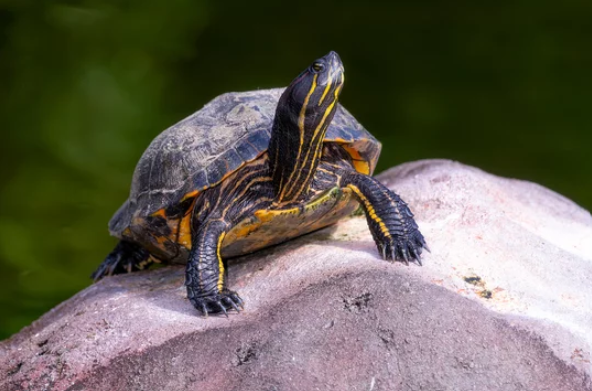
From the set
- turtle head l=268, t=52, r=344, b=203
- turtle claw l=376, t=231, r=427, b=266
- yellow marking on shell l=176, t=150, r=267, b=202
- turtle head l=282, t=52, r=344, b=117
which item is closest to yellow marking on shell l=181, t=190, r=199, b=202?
yellow marking on shell l=176, t=150, r=267, b=202

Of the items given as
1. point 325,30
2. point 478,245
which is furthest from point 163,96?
point 478,245

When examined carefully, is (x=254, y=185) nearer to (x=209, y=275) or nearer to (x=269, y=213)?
(x=269, y=213)

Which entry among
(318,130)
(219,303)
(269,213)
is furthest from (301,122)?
(219,303)

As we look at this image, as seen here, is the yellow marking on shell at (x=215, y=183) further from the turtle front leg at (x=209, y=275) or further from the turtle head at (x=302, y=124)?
the turtle front leg at (x=209, y=275)

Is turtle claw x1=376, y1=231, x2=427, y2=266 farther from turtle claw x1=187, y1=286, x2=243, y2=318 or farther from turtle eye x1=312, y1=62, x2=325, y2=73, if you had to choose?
turtle eye x1=312, y1=62, x2=325, y2=73

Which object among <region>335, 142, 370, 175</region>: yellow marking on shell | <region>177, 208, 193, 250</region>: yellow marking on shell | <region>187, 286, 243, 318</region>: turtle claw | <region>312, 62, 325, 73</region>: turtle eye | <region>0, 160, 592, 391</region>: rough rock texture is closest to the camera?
<region>0, 160, 592, 391</region>: rough rock texture

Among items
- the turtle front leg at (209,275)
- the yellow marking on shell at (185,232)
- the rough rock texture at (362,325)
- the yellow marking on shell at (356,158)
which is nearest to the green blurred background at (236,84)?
the yellow marking on shell at (356,158)
